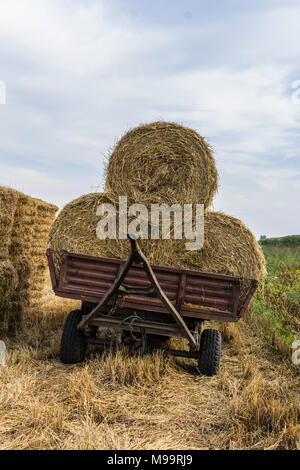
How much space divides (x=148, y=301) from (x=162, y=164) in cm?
186

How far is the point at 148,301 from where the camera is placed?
17.0 feet

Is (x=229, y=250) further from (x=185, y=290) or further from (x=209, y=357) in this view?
(x=209, y=357)

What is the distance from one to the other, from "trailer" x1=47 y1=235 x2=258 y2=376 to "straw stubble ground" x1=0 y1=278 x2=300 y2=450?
281 mm

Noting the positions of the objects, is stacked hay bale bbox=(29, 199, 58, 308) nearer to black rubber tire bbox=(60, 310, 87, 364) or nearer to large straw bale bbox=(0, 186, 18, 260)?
large straw bale bbox=(0, 186, 18, 260)

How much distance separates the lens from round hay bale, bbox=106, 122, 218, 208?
5.65 m

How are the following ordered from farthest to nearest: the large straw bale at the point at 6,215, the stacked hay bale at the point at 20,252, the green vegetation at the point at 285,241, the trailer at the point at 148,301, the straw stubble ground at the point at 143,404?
the green vegetation at the point at 285,241
the stacked hay bale at the point at 20,252
the large straw bale at the point at 6,215
the trailer at the point at 148,301
the straw stubble ground at the point at 143,404

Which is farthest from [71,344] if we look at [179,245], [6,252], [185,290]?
[6,252]

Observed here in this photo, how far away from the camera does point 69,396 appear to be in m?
4.28

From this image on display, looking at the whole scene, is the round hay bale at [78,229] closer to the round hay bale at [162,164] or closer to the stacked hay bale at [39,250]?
the round hay bale at [162,164]

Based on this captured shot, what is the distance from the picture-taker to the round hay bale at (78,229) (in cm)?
554

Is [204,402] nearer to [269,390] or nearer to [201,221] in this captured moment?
[269,390]

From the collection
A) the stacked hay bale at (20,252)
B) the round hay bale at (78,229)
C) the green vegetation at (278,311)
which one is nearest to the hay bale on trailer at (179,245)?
the round hay bale at (78,229)

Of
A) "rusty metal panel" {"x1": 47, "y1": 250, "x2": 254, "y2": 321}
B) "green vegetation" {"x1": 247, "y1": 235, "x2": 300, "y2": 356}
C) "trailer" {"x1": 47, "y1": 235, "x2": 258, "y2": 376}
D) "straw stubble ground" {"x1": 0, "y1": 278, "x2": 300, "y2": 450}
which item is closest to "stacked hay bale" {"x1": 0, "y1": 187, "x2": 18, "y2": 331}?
"straw stubble ground" {"x1": 0, "y1": 278, "x2": 300, "y2": 450}
